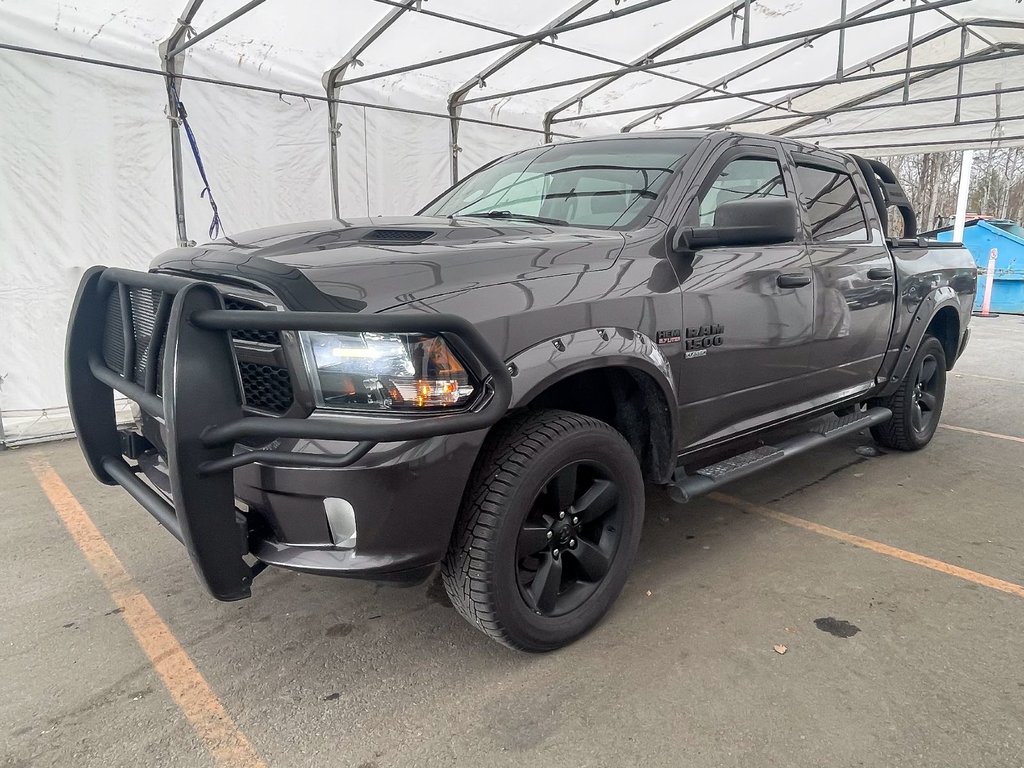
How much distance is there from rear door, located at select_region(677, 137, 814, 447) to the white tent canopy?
4123mm

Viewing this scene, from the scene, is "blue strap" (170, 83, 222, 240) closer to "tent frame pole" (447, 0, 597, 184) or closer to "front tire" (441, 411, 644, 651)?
"tent frame pole" (447, 0, 597, 184)

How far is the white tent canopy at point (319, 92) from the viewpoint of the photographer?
17.9ft

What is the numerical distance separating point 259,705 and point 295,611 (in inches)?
22.5

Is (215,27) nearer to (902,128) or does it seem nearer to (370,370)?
(370,370)

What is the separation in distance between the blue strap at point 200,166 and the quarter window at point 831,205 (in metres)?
4.74

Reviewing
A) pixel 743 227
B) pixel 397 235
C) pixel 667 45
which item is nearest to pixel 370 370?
pixel 397 235

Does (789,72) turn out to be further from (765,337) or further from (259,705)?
(259,705)

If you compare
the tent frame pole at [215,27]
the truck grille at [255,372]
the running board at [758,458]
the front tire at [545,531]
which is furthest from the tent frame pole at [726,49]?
the truck grille at [255,372]

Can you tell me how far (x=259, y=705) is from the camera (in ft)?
7.24

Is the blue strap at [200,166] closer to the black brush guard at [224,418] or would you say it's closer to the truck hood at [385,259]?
the truck hood at [385,259]

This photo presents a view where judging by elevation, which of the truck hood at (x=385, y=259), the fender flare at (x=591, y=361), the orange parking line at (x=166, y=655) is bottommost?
the orange parking line at (x=166, y=655)

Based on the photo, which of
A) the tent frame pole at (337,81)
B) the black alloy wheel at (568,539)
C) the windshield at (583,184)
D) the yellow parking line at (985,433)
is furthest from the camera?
the tent frame pole at (337,81)

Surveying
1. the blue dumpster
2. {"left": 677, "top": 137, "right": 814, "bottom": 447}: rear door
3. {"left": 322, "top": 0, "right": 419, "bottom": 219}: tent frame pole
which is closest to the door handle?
{"left": 677, "top": 137, "right": 814, "bottom": 447}: rear door

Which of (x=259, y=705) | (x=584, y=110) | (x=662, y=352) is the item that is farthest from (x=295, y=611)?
(x=584, y=110)
